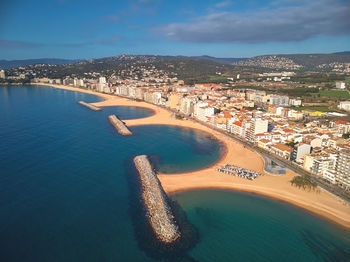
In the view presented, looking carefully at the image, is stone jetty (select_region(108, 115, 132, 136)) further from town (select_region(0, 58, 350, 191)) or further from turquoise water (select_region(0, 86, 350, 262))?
town (select_region(0, 58, 350, 191))

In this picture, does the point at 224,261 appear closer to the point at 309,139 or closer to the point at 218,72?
the point at 309,139

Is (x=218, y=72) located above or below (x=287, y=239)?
Result: above

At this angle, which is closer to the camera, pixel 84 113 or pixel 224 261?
pixel 224 261

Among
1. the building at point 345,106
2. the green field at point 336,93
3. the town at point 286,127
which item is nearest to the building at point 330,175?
the town at point 286,127

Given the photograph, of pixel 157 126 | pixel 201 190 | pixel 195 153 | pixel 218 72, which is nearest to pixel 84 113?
pixel 157 126

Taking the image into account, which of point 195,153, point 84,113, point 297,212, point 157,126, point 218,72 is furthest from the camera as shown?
point 218,72

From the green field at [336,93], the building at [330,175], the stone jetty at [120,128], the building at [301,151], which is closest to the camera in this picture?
the building at [330,175]

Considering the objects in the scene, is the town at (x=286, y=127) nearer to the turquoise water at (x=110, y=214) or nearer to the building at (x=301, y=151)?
the building at (x=301, y=151)
